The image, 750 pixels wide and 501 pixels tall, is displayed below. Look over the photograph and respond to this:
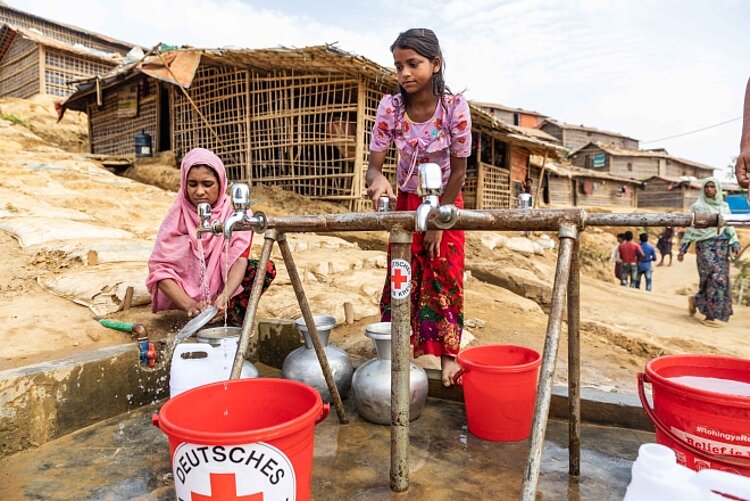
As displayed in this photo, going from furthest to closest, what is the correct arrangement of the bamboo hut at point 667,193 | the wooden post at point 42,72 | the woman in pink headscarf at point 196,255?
the bamboo hut at point 667,193 → the wooden post at point 42,72 → the woman in pink headscarf at point 196,255

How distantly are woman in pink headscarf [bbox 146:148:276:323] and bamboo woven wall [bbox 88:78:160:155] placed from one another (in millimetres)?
9837

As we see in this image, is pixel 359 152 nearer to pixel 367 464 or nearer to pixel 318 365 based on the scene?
pixel 318 365

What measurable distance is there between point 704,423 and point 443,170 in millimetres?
1485

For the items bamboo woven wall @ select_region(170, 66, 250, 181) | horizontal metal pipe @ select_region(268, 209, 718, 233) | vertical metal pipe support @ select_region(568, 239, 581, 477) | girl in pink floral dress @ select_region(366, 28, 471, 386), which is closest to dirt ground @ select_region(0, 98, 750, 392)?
girl in pink floral dress @ select_region(366, 28, 471, 386)

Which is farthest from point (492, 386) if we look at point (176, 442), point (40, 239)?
point (40, 239)

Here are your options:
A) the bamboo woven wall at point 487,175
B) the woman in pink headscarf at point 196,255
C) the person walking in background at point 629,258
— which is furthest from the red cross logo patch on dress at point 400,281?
the bamboo woven wall at point 487,175

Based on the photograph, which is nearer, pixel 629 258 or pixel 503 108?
pixel 629 258

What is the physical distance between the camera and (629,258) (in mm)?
10383

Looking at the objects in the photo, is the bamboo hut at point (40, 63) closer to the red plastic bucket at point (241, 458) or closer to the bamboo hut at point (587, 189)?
the bamboo hut at point (587, 189)

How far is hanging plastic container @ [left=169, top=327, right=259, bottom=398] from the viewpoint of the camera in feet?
6.56

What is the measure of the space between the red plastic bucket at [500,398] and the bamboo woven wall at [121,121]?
448 inches

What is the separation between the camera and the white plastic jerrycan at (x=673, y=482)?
0.84 metres

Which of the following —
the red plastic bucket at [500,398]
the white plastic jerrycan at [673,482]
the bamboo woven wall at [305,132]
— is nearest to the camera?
the white plastic jerrycan at [673,482]

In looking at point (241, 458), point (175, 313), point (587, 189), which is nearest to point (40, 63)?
point (175, 313)
